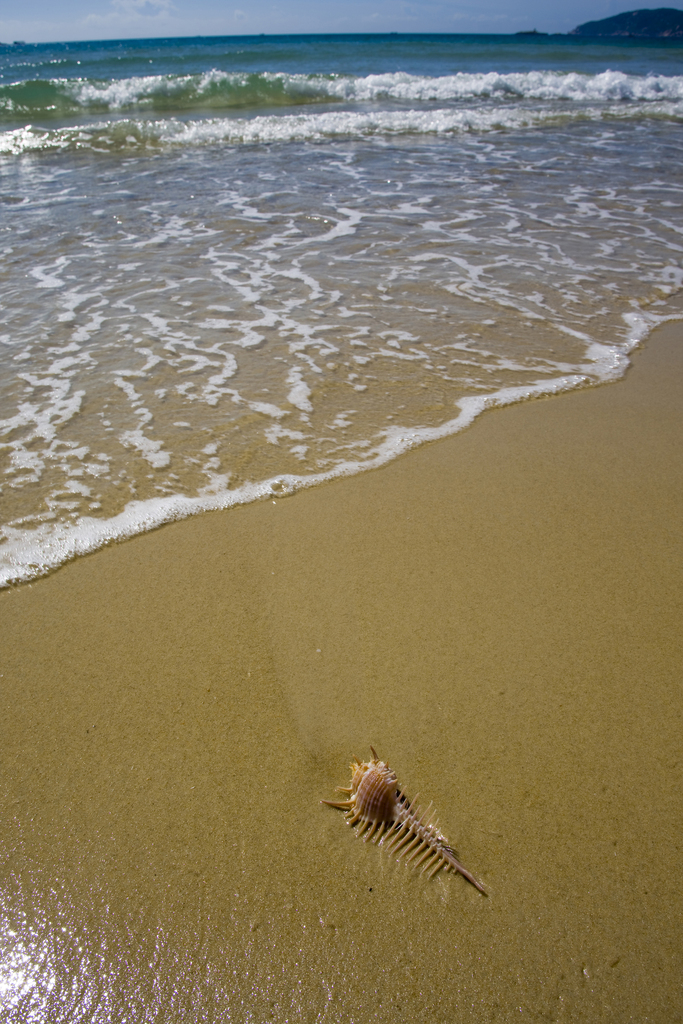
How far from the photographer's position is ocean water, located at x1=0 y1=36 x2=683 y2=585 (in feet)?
11.1

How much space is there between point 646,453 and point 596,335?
5.40 ft

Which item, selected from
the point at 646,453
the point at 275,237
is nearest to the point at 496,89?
the point at 275,237

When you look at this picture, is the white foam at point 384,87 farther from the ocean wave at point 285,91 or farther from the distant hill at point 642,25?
the distant hill at point 642,25

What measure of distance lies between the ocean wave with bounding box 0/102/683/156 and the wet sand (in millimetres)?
11696

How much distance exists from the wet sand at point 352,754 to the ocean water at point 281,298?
560mm

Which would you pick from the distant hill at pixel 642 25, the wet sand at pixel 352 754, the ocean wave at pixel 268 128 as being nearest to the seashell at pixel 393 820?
the wet sand at pixel 352 754

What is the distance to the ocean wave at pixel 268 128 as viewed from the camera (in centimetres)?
1198

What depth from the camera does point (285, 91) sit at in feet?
54.1

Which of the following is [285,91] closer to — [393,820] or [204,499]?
[204,499]

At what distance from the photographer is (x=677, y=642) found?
2.37 metres

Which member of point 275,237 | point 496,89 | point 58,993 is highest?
point 496,89

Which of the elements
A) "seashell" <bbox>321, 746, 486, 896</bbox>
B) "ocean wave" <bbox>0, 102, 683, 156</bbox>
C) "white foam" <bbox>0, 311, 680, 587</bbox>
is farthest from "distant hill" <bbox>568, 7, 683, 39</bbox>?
"seashell" <bbox>321, 746, 486, 896</bbox>

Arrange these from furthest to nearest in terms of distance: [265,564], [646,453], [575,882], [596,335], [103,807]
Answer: [596,335]
[646,453]
[265,564]
[103,807]
[575,882]

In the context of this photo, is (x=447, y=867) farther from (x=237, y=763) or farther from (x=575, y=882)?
(x=237, y=763)
